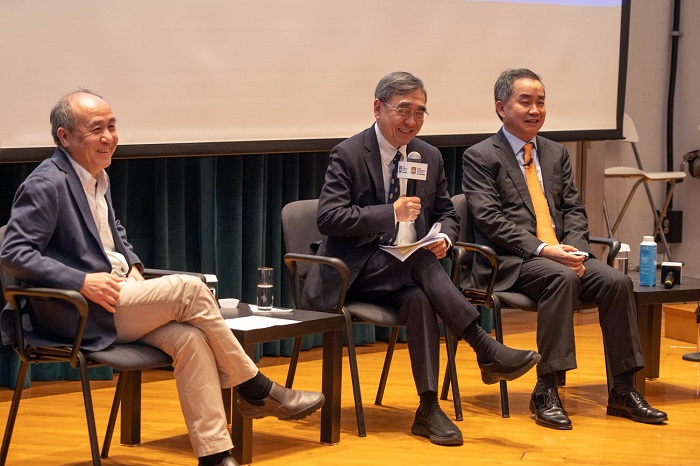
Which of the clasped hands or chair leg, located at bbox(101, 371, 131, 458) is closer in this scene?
the clasped hands

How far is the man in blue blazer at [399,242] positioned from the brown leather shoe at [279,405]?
1.89 feet

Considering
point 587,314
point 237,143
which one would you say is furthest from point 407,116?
point 587,314

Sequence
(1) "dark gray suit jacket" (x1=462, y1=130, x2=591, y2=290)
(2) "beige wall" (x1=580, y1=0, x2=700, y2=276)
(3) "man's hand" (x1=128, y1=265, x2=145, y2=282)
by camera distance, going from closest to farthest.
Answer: (3) "man's hand" (x1=128, y1=265, x2=145, y2=282), (1) "dark gray suit jacket" (x1=462, y1=130, x2=591, y2=290), (2) "beige wall" (x1=580, y1=0, x2=700, y2=276)

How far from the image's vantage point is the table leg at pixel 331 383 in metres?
3.81

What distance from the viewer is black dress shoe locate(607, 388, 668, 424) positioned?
4184mm

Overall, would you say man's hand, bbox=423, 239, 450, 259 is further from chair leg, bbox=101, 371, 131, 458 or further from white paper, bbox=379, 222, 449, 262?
chair leg, bbox=101, 371, 131, 458

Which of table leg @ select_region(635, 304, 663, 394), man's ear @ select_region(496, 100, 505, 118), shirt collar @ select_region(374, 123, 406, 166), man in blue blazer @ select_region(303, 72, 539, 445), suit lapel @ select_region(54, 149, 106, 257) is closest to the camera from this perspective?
suit lapel @ select_region(54, 149, 106, 257)

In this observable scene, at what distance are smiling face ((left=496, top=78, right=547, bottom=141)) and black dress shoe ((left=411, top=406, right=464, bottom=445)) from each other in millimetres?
1313

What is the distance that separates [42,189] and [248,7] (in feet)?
6.11

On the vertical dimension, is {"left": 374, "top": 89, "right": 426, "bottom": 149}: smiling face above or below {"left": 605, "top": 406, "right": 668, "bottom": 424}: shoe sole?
above

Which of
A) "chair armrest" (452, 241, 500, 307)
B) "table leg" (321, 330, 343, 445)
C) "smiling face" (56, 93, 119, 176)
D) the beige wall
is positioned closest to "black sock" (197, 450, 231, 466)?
"table leg" (321, 330, 343, 445)

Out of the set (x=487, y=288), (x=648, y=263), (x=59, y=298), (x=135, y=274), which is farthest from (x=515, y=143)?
(x=59, y=298)

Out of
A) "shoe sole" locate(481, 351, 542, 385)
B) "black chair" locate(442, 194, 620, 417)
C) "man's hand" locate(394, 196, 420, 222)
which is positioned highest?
"man's hand" locate(394, 196, 420, 222)

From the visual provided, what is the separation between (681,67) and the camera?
771 cm
